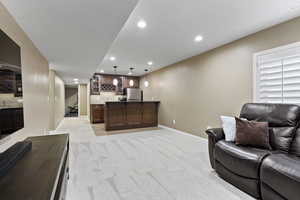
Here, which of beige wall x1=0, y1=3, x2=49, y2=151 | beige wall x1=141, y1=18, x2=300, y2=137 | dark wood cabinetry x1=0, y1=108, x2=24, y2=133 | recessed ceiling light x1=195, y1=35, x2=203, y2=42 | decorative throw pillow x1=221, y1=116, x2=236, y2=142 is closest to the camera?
dark wood cabinetry x1=0, y1=108, x2=24, y2=133

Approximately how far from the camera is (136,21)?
2402 millimetres

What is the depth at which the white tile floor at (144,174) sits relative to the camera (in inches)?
68.5

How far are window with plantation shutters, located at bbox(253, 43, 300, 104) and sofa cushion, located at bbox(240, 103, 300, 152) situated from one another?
44 centimetres

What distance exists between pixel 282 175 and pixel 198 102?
2.89 m

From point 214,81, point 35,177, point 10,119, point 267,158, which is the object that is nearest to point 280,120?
point 267,158

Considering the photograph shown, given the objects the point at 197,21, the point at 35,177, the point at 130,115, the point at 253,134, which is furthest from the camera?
the point at 130,115

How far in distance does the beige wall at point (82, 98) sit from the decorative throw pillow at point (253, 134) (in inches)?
378

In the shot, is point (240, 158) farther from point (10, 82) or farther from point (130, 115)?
point (130, 115)

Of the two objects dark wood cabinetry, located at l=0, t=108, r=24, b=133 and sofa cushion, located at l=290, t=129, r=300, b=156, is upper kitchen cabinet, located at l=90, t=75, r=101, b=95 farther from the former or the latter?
sofa cushion, located at l=290, t=129, r=300, b=156

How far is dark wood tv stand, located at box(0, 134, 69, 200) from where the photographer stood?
0.78m

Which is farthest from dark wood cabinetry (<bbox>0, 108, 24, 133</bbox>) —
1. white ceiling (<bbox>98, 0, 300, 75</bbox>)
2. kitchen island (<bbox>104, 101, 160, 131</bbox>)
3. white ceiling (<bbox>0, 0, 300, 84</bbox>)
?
kitchen island (<bbox>104, 101, 160, 131</bbox>)

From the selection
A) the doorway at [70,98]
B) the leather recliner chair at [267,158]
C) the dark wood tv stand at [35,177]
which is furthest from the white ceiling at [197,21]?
the doorway at [70,98]

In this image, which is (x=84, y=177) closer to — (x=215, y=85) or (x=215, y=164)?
(x=215, y=164)

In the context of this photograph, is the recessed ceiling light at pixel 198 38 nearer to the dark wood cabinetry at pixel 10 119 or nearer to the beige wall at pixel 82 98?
the dark wood cabinetry at pixel 10 119
